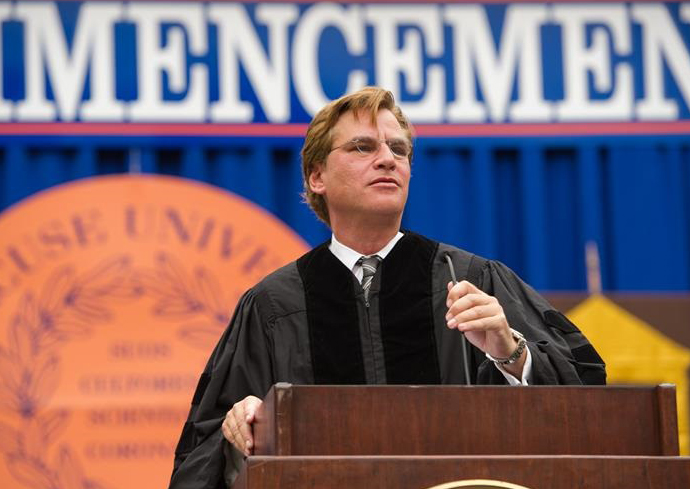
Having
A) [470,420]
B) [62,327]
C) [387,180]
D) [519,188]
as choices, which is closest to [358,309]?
[387,180]

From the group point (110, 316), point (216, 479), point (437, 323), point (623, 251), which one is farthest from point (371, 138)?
point (623, 251)

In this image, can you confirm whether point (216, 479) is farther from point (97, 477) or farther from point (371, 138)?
point (97, 477)

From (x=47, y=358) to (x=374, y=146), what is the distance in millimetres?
2974

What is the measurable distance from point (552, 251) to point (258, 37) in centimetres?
173

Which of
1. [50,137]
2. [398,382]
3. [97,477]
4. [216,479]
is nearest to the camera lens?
[216,479]

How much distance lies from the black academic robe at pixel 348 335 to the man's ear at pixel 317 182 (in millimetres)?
174

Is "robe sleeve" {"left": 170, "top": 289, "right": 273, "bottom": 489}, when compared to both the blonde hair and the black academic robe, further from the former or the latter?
the blonde hair

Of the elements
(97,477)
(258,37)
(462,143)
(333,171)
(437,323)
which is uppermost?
(258,37)

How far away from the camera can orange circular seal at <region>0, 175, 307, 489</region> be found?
5.73 metres

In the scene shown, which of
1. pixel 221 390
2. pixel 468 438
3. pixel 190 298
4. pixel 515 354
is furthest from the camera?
pixel 190 298

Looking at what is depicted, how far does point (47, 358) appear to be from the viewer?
19.1 feet

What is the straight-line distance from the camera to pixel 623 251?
6301mm

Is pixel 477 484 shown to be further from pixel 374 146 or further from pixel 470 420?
pixel 374 146

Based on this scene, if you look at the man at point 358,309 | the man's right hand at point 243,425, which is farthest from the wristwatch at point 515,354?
the man's right hand at point 243,425
